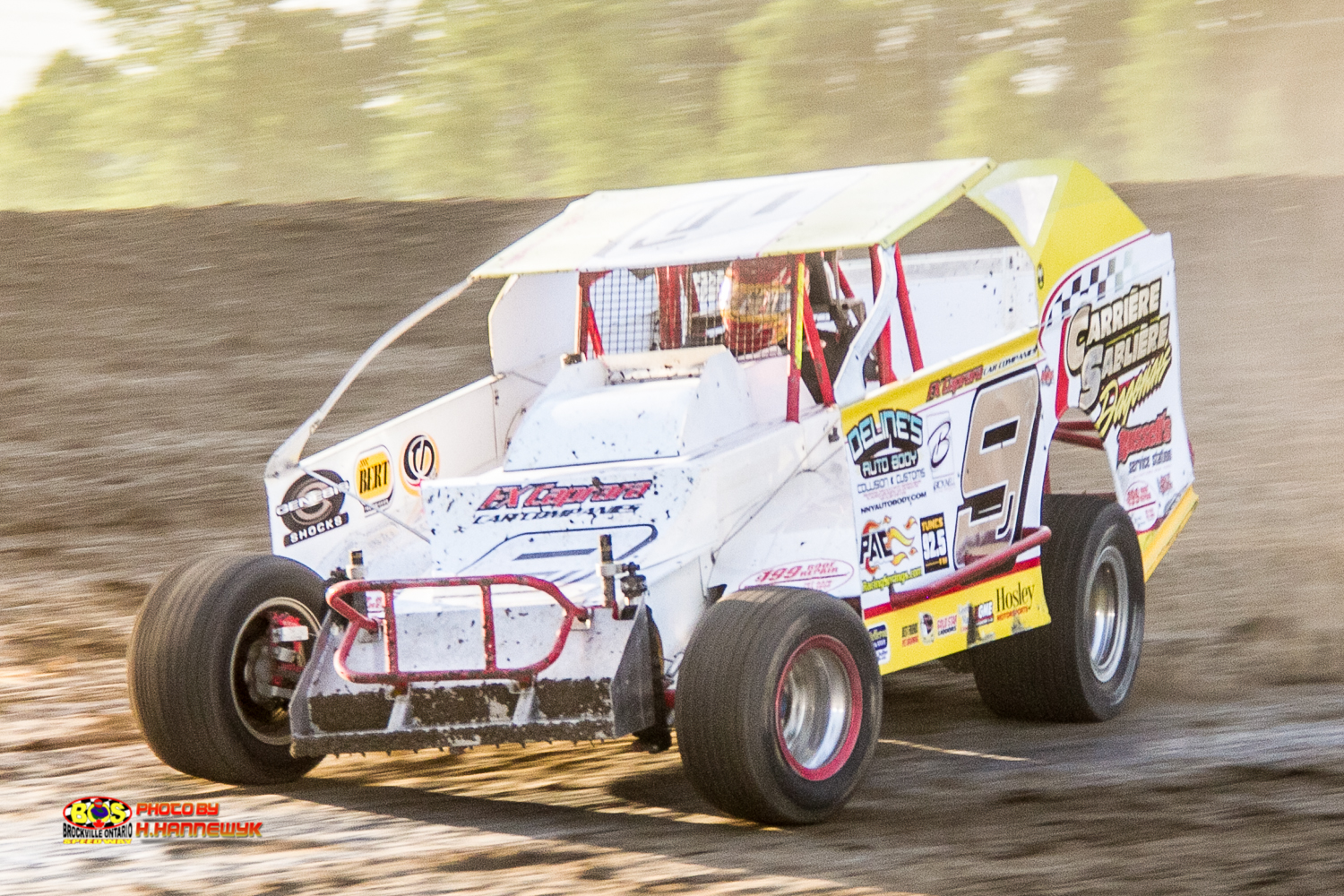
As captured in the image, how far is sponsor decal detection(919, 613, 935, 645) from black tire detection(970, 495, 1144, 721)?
0.86m

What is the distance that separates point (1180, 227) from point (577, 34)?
10.2 meters

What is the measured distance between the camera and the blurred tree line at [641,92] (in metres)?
22.8

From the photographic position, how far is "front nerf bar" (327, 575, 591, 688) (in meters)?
5.11

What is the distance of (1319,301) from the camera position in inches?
606

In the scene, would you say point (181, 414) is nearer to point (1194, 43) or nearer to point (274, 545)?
point (274, 545)

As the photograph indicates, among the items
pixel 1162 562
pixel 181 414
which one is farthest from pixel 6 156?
pixel 1162 562

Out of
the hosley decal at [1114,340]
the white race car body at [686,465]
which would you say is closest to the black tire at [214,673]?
the white race car body at [686,465]

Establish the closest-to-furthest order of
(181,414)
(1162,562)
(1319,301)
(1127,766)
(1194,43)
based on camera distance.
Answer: (1127,766), (1162,562), (181,414), (1319,301), (1194,43)

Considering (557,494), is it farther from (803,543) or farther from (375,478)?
(375,478)

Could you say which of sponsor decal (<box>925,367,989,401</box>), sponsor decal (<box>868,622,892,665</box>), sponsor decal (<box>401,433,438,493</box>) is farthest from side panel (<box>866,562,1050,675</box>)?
sponsor decal (<box>401,433,438,493</box>)

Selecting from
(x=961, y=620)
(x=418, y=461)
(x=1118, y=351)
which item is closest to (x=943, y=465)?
(x=961, y=620)

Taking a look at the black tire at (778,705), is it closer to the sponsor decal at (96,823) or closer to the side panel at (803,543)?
the side panel at (803,543)

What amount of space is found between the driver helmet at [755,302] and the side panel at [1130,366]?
39.8 inches

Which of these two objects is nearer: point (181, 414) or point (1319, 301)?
point (181, 414)
